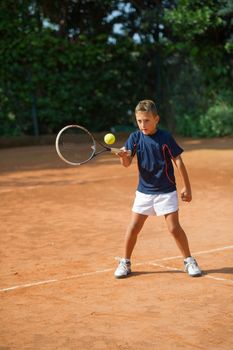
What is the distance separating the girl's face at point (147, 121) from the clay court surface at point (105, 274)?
1.15 meters

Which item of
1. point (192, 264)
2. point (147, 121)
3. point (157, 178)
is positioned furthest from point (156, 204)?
point (147, 121)

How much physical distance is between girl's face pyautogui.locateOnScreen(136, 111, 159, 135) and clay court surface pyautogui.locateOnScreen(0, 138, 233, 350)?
1.15m

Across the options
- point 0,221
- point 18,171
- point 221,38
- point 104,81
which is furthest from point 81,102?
point 0,221

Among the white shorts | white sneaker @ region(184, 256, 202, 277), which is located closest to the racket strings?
the white shorts

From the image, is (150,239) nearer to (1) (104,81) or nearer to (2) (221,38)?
(2) (221,38)

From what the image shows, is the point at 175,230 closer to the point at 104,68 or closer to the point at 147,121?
the point at 147,121

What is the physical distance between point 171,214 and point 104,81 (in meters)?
15.1

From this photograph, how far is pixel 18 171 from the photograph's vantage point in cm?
1322

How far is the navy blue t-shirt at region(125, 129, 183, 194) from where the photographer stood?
17.4 ft

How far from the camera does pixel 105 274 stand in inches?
214

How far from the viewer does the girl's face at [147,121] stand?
5176 millimetres

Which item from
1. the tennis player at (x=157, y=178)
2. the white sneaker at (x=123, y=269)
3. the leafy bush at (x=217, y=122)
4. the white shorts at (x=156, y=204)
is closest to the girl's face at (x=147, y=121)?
the tennis player at (x=157, y=178)

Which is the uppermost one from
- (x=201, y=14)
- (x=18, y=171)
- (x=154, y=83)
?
(x=201, y=14)

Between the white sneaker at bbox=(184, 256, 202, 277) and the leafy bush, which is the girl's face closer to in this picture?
the white sneaker at bbox=(184, 256, 202, 277)
